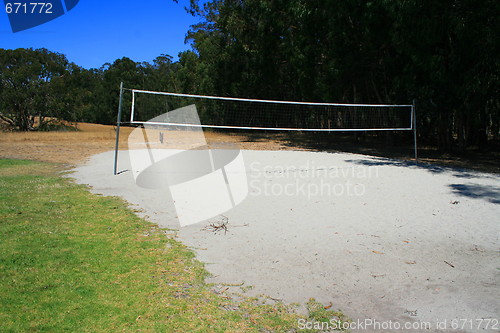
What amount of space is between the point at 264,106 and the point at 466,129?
42.7 ft

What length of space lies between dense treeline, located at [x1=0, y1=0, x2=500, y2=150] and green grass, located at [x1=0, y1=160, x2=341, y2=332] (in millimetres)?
10833

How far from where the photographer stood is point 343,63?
1541 cm

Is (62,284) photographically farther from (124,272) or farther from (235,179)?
(235,179)

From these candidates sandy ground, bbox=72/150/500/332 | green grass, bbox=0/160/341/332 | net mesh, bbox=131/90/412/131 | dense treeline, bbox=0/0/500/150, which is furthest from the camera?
net mesh, bbox=131/90/412/131

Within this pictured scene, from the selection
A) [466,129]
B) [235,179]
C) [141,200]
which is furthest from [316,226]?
[466,129]

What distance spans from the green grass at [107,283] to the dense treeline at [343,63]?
10.8m

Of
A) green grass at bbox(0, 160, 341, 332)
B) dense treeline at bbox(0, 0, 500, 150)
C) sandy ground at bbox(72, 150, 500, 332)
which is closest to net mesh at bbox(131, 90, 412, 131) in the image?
dense treeline at bbox(0, 0, 500, 150)

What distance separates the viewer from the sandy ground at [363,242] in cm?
309

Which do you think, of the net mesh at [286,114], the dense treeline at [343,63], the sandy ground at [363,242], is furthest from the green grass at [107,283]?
the net mesh at [286,114]

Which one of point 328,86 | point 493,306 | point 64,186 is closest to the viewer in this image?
point 493,306

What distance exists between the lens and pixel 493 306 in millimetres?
2963

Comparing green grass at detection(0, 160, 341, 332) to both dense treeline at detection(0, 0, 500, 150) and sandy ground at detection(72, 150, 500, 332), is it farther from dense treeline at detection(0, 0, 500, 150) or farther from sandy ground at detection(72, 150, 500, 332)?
dense treeline at detection(0, 0, 500, 150)

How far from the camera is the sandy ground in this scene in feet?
10.1

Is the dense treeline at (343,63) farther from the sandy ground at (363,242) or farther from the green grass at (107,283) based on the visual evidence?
the green grass at (107,283)
